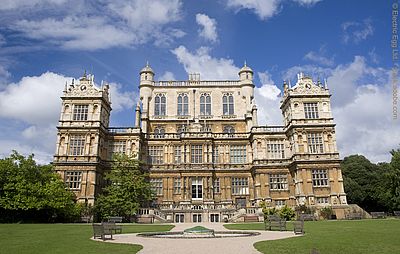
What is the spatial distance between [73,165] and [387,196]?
4286 cm

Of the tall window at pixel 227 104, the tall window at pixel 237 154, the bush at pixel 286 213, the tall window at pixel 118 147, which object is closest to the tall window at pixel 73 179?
the tall window at pixel 118 147

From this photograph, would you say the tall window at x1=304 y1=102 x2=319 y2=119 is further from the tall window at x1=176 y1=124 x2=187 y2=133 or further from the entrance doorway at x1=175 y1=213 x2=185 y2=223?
the entrance doorway at x1=175 y1=213 x2=185 y2=223

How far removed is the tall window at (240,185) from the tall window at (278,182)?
3.48 m

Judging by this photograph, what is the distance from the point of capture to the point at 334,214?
130ft

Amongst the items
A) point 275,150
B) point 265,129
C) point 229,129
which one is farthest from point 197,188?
point 265,129

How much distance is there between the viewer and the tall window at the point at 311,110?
45.4m

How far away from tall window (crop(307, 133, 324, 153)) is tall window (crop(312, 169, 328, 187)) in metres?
2.76

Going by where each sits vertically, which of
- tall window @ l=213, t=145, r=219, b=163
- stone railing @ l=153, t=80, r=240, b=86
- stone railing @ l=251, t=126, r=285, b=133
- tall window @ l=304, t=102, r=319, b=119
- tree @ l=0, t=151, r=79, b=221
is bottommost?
tree @ l=0, t=151, r=79, b=221

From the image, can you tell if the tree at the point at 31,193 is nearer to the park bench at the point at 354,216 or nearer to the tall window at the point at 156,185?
the tall window at the point at 156,185

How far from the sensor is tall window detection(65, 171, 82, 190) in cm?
4175

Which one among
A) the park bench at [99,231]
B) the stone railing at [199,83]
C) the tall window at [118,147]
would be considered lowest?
the park bench at [99,231]

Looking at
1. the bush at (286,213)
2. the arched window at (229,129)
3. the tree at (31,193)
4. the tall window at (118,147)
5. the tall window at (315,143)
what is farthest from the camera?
the arched window at (229,129)

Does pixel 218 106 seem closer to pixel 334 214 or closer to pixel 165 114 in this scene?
pixel 165 114

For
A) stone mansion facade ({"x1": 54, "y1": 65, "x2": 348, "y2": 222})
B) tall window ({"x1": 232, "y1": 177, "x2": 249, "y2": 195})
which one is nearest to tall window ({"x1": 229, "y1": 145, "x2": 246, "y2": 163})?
stone mansion facade ({"x1": 54, "y1": 65, "x2": 348, "y2": 222})
